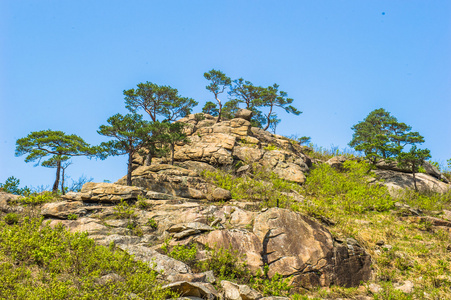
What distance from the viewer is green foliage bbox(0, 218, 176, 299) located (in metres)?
7.37

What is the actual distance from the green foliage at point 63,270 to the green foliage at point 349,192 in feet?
41.4

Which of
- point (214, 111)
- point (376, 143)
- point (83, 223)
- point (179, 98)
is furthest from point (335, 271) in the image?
point (214, 111)

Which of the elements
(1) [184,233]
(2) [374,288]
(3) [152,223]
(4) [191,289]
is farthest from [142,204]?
(2) [374,288]

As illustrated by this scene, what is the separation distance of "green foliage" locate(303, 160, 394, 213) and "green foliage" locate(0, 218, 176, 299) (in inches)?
497

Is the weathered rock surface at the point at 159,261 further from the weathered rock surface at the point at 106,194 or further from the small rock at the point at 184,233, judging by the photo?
the weathered rock surface at the point at 106,194

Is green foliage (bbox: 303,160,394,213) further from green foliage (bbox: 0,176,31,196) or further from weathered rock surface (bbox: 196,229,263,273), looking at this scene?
green foliage (bbox: 0,176,31,196)

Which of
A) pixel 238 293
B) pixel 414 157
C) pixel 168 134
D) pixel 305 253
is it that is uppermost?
pixel 168 134

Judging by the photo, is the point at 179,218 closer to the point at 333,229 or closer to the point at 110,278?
the point at 110,278

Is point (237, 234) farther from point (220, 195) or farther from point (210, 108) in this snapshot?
point (210, 108)

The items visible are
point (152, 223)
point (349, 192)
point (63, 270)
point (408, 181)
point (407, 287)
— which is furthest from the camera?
point (408, 181)

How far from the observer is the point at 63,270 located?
8812mm

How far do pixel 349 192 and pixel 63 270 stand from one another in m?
15.9

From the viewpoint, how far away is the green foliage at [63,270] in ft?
24.2

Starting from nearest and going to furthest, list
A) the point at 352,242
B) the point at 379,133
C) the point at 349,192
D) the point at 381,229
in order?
1. the point at 352,242
2. the point at 381,229
3. the point at 349,192
4. the point at 379,133
